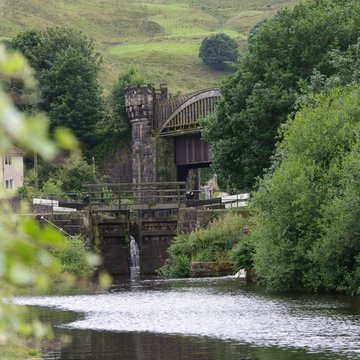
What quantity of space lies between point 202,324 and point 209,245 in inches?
942

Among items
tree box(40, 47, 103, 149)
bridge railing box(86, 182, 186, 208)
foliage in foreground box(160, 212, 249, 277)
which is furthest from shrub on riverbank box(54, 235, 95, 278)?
tree box(40, 47, 103, 149)

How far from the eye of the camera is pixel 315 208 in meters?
39.0

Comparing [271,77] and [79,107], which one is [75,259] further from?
[79,107]

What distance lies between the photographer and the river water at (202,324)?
22484mm

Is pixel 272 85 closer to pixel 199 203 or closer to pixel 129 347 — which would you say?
pixel 199 203

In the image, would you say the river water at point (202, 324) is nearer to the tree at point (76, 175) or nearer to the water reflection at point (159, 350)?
the water reflection at point (159, 350)

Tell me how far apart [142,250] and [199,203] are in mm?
4816

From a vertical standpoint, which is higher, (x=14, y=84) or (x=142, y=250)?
(x=14, y=84)

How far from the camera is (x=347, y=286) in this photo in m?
→ 37.6

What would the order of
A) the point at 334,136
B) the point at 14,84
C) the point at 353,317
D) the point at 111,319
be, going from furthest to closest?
the point at 14,84, the point at 334,136, the point at 111,319, the point at 353,317

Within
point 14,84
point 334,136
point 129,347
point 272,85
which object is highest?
point 14,84

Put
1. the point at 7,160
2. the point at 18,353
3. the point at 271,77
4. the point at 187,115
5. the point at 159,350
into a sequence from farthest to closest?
1. the point at 7,160
2. the point at 187,115
3. the point at 271,77
4. the point at 159,350
5. the point at 18,353

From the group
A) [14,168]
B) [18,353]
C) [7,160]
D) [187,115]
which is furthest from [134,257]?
[18,353]

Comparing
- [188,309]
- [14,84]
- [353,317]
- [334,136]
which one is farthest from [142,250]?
[14,84]
